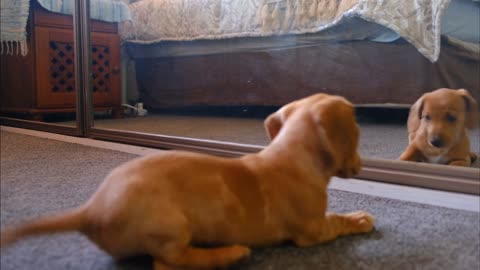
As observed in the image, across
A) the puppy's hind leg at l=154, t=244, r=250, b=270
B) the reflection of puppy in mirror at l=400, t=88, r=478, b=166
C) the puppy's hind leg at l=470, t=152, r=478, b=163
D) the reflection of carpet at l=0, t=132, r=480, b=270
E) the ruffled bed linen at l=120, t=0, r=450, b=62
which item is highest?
the ruffled bed linen at l=120, t=0, r=450, b=62

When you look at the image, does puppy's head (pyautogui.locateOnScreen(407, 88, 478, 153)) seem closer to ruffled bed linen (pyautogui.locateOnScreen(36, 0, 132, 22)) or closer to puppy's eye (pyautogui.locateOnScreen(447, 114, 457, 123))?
puppy's eye (pyautogui.locateOnScreen(447, 114, 457, 123))

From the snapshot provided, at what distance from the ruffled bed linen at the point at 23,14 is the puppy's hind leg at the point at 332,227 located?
72 cm

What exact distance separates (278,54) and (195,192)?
1558mm

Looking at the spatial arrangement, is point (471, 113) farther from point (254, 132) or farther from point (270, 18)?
point (270, 18)

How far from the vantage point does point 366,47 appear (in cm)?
184

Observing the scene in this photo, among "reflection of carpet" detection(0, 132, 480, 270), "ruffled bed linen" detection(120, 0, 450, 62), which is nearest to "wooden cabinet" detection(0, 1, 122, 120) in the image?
"ruffled bed linen" detection(120, 0, 450, 62)

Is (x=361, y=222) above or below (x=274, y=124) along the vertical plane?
below

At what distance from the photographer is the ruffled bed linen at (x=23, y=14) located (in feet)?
3.35

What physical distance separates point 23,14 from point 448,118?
1157 millimetres

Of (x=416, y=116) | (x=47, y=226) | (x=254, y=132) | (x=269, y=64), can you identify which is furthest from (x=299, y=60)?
(x=47, y=226)

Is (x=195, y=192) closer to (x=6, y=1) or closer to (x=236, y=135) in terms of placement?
(x=6, y=1)

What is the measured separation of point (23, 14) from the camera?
1.27m

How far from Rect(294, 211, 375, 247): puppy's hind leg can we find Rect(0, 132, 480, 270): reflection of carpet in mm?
11

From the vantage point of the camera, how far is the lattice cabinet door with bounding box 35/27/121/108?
1729 mm
